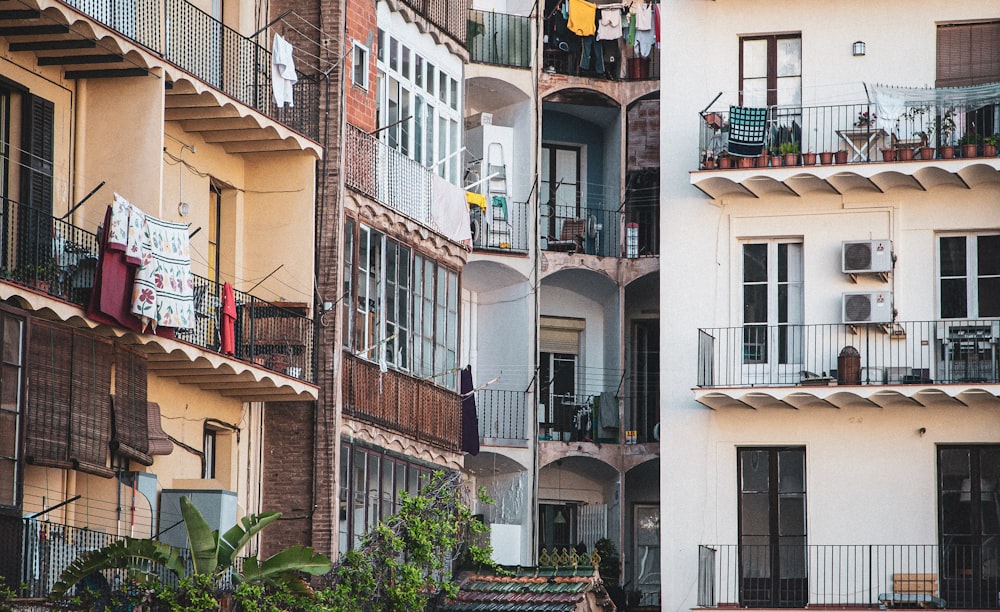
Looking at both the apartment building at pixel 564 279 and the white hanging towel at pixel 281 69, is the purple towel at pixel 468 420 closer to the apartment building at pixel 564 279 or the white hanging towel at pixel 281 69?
the apartment building at pixel 564 279

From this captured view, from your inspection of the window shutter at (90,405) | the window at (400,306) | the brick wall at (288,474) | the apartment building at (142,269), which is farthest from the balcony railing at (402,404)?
the window shutter at (90,405)

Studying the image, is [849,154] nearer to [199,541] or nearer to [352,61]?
[352,61]

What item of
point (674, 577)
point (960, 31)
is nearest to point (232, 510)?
point (674, 577)

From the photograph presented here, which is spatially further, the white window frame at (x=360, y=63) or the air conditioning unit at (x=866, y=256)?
the air conditioning unit at (x=866, y=256)

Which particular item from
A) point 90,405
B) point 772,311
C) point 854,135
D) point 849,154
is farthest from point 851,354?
point 90,405

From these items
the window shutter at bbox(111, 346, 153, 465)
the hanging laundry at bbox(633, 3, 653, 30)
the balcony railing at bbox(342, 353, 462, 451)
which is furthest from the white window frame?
the hanging laundry at bbox(633, 3, 653, 30)

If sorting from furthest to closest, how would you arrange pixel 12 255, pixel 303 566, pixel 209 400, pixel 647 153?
pixel 647 153 → pixel 209 400 → pixel 303 566 → pixel 12 255

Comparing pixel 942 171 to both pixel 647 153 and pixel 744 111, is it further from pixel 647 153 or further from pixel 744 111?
pixel 647 153

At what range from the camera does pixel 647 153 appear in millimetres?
41031

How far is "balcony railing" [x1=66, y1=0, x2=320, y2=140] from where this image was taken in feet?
86.2

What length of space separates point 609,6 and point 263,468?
50.8 feet

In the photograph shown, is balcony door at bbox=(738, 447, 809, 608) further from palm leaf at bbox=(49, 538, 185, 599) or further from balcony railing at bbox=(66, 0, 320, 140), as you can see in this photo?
palm leaf at bbox=(49, 538, 185, 599)

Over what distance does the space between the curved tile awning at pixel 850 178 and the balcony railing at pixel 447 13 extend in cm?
500

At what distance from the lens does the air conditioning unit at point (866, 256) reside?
33.2 m
